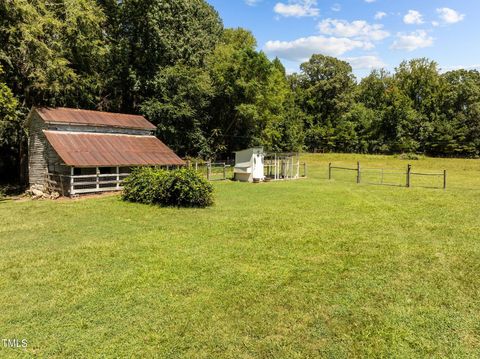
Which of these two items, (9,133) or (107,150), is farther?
(9,133)

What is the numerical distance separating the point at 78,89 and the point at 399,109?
Answer: 47.6 metres

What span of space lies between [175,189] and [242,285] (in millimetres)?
8529

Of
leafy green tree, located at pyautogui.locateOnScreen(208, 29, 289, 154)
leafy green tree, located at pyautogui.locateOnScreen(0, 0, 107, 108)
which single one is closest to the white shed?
leafy green tree, located at pyautogui.locateOnScreen(208, 29, 289, 154)

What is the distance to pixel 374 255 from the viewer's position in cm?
837

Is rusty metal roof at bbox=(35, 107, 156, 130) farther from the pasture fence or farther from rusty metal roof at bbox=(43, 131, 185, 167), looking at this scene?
the pasture fence

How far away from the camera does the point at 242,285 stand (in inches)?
261

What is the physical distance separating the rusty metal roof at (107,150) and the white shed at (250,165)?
4605 millimetres

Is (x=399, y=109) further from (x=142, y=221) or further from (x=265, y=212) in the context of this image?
(x=142, y=221)

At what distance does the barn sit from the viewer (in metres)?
18.9

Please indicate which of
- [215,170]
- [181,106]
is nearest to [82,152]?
[215,170]

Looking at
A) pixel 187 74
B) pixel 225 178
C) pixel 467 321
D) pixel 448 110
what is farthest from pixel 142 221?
pixel 448 110

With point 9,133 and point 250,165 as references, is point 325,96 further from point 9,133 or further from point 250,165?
point 9,133

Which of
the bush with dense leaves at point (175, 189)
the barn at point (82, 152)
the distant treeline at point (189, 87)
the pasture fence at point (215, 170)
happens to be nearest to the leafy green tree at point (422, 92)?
the distant treeline at point (189, 87)

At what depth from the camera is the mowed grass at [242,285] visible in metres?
4.83
